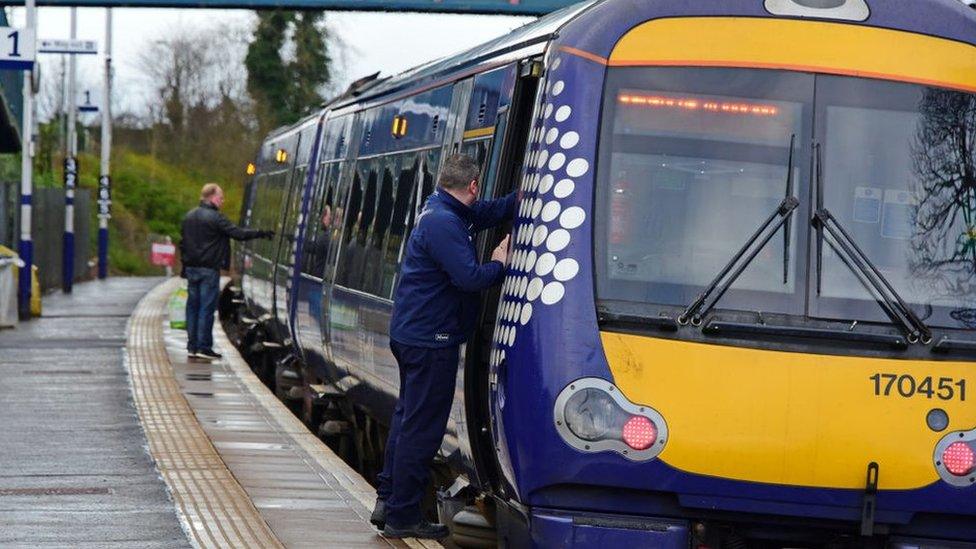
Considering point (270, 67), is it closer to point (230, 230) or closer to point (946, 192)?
point (230, 230)

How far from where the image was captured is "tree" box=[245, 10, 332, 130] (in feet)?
226

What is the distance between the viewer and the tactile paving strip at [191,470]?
348 inches

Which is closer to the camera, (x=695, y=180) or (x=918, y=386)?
(x=918, y=386)

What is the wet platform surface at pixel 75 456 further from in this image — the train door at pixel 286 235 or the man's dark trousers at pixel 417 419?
the train door at pixel 286 235

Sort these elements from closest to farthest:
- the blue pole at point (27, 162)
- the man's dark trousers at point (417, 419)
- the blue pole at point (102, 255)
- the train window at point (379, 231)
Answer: the man's dark trousers at point (417, 419) → the train window at point (379, 231) → the blue pole at point (27, 162) → the blue pole at point (102, 255)

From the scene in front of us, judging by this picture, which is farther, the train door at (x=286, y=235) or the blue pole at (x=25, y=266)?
the blue pole at (x=25, y=266)

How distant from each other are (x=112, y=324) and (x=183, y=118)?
47.3m

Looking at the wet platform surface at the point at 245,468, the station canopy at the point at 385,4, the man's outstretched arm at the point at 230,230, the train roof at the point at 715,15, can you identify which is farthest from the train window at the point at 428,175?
the station canopy at the point at 385,4

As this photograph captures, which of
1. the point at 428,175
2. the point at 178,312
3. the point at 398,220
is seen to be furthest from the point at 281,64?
the point at 428,175

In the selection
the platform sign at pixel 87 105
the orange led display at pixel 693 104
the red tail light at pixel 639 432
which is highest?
the orange led display at pixel 693 104

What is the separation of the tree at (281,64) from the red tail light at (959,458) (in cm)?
6272

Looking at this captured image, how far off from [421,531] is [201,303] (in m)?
11.0

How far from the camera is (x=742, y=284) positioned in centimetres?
707

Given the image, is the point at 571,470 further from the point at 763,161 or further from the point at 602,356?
the point at 763,161
